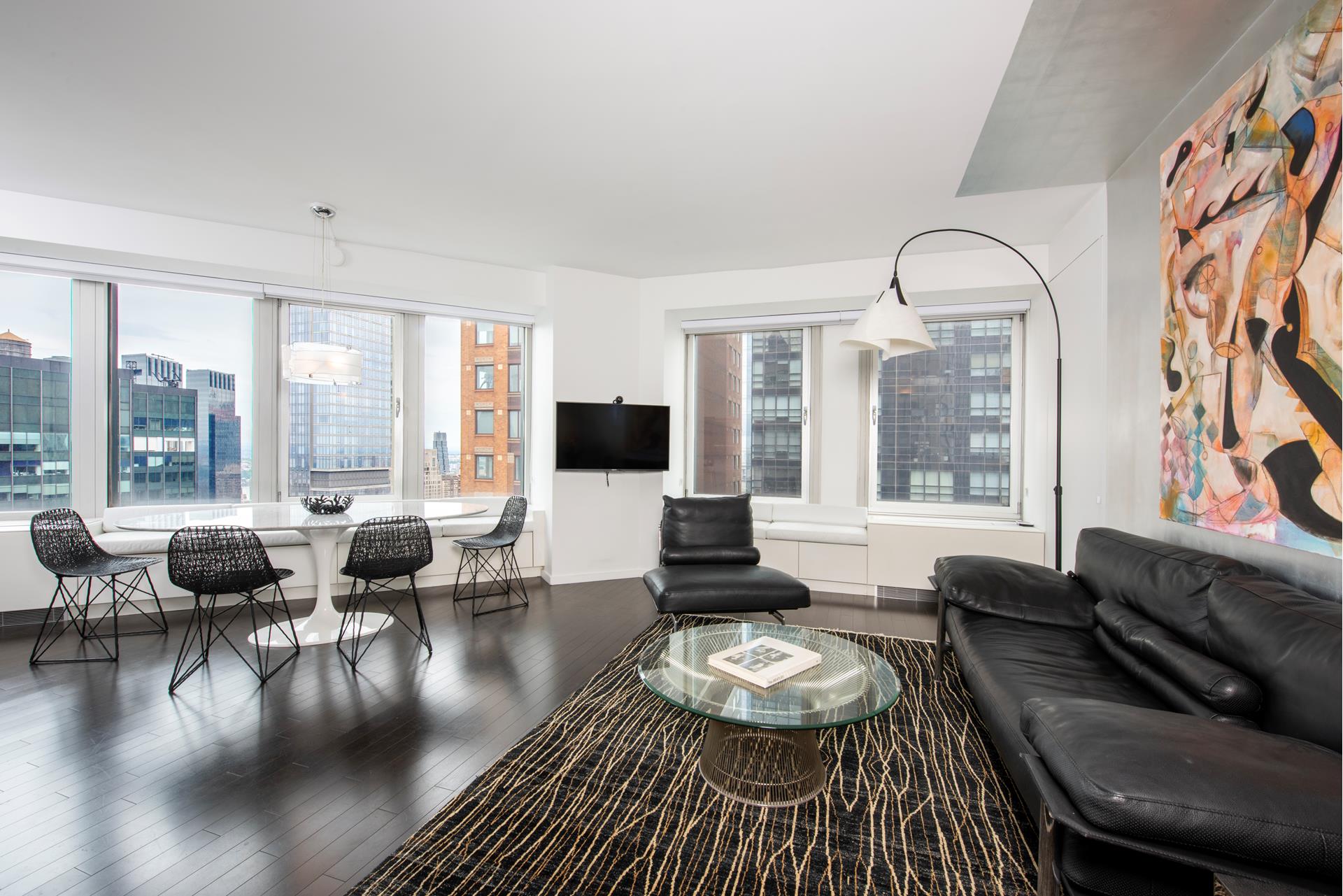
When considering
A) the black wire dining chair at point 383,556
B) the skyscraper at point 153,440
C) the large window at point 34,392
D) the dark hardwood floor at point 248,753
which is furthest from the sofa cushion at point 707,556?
the large window at point 34,392

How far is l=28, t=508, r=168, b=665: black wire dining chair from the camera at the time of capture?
11.1ft


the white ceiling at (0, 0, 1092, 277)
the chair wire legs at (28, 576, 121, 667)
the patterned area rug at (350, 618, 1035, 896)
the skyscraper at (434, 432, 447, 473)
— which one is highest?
the white ceiling at (0, 0, 1092, 277)

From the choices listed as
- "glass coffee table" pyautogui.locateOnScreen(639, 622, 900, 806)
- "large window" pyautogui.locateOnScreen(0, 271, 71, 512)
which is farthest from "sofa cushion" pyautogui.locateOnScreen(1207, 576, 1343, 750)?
"large window" pyautogui.locateOnScreen(0, 271, 71, 512)

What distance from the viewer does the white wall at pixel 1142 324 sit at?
218 centimetres

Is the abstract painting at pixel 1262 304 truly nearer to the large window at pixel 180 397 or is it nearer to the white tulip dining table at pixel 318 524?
the white tulip dining table at pixel 318 524

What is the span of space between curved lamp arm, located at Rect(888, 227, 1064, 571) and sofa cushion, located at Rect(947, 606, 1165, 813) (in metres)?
1.31

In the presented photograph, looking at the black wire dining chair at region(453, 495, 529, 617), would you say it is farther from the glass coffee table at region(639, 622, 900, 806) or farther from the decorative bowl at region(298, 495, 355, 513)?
the glass coffee table at region(639, 622, 900, 806)

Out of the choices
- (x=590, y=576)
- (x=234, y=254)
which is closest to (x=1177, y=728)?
(x=590, y=576)

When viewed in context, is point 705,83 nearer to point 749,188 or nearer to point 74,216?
point 749,188

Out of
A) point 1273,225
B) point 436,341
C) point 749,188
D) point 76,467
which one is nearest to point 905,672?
point 1273,225

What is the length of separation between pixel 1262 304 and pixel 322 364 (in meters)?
4.61

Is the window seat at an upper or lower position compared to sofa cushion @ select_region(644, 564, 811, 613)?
upper

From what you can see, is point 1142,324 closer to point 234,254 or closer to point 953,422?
point 953,422

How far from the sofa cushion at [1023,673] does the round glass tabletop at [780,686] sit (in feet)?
1.10
